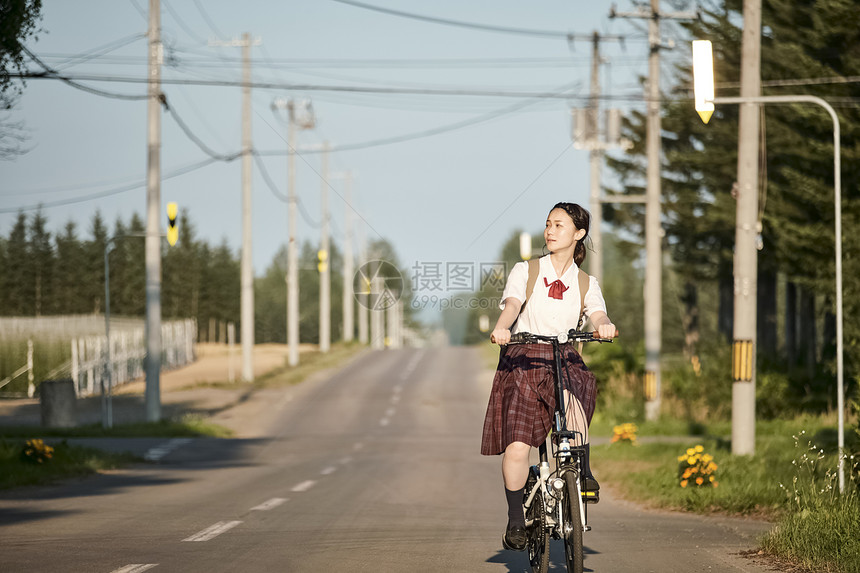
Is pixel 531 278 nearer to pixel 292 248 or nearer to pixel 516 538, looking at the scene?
pixel 516 538

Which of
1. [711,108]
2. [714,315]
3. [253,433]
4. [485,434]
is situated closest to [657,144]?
[253,433]

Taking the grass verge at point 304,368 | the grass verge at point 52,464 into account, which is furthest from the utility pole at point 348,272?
the grass verge at point 52,464

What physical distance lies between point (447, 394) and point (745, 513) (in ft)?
99.2

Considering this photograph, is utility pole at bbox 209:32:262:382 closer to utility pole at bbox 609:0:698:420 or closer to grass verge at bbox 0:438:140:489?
utility pole at bbox 609:0:698:420

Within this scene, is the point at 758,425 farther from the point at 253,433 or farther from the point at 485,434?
the point at 485,434

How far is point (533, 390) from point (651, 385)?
825 inches

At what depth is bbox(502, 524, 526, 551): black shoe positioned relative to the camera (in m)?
6.71

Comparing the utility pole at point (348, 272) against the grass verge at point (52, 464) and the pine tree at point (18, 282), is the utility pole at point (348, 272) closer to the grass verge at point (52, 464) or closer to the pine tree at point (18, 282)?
the pine tree at point (18, 282)

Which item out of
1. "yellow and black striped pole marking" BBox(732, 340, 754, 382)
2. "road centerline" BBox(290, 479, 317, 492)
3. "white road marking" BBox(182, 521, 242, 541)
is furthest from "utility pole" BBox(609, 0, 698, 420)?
"white road marking" BBox(182, 521, 242, 541)

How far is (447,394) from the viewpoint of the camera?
41.9 meters

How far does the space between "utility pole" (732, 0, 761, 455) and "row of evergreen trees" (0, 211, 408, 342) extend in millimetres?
15662

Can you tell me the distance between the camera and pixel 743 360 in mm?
14859

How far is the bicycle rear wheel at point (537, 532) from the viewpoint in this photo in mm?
6484

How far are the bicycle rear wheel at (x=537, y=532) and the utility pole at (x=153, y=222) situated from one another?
22.1 metres
